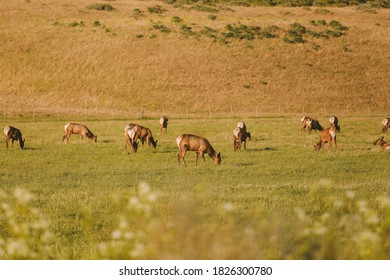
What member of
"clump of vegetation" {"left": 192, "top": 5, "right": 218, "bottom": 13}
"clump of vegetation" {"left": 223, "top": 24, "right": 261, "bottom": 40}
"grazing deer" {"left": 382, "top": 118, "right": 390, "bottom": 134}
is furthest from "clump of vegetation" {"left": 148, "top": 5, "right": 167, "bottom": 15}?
"grazing deer" {"left": 382, "top": 118, "right": 390, "bottom": 134}

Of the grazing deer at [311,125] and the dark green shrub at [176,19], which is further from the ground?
the dark green shrub at [176,19]

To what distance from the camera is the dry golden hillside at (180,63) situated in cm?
6862

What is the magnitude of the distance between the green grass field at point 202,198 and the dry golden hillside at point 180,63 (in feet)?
102

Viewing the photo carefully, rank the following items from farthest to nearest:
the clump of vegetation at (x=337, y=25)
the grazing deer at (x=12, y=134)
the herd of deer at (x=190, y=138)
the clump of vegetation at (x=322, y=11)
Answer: the clump of vegetation at (x=322, y=11)
the clump of vegetation at (x=337, y=25)
the grazing deer at (x=12, y=134)
the herd of deer at (x=190, y=138)

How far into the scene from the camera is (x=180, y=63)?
80000 millimetres

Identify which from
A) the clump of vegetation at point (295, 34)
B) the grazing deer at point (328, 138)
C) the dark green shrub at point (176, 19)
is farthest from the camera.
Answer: the dark green shrub at point (176, 19)

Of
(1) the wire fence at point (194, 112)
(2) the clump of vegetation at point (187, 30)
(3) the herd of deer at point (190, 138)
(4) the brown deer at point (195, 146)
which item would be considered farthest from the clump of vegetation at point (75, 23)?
(4) the brown deer at point (195, 146)

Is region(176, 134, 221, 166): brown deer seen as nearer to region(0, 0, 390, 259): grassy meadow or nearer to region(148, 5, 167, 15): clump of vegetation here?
region(0, 0, 390, 259): grassy meadow

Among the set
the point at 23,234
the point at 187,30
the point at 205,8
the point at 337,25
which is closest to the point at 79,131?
the point at 23,234

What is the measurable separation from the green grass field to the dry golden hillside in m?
31.2

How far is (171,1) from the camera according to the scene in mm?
108500

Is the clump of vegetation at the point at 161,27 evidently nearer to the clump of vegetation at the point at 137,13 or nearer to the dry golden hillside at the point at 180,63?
the dry golden hillside at the point at 180,63

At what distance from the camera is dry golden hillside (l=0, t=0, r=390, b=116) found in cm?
6862
